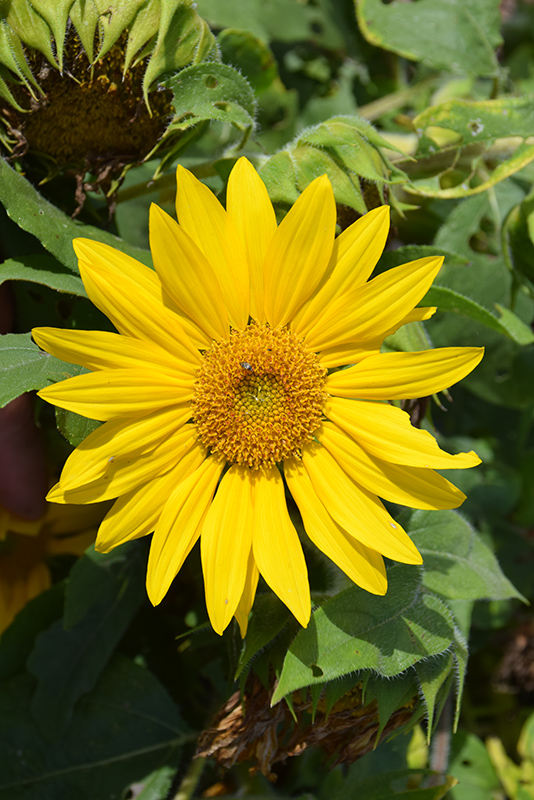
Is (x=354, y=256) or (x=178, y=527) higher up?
(x=354, y=256)

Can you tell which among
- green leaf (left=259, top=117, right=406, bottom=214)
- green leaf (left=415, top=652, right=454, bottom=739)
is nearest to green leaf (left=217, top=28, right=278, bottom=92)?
green leaf (left=259, top=117, right=406, bottom=214)

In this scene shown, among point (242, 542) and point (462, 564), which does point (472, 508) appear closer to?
point (462, 564)

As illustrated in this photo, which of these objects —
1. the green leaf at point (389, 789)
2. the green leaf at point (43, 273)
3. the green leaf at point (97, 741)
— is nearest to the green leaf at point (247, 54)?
the green leaf at point (43, 273)

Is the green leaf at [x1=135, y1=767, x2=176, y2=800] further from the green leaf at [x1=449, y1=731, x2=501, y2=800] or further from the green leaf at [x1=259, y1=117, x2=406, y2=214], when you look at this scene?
the green leaf at [x1=259, y1=117, x2=406, y2=214]

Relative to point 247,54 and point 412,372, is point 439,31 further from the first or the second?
point 412,372

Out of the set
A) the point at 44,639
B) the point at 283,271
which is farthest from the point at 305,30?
the point at 44,639

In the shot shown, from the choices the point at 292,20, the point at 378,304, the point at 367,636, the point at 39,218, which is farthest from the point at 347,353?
the point at 292,20

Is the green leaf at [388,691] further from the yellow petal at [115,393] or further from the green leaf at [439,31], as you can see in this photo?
the green leaf at [439,31]
